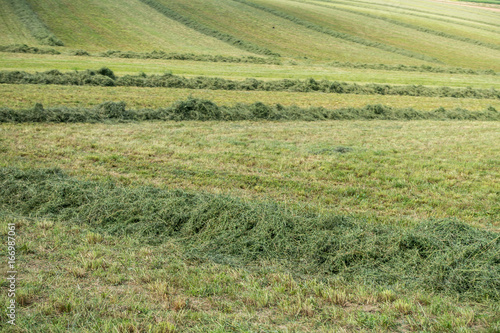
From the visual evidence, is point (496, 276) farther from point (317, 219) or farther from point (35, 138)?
point (35, 138)

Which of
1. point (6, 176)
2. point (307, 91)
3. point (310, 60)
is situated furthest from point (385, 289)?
point (310, 60)

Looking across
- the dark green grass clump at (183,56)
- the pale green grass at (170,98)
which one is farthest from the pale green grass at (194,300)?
the dark green grass clump at (183,56)

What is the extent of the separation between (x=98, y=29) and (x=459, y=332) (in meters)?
44.0

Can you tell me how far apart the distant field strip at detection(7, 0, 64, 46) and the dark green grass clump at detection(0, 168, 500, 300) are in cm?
3098

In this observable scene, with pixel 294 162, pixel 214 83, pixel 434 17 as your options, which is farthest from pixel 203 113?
pixel 434 17

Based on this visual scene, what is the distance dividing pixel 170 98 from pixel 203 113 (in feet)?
12.6

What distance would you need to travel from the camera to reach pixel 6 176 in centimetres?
805

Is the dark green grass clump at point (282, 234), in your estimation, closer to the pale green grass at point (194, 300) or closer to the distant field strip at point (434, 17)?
the pale green grass at point (194, 300)

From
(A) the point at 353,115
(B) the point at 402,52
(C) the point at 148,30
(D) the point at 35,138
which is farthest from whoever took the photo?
(B) the point at 402,52

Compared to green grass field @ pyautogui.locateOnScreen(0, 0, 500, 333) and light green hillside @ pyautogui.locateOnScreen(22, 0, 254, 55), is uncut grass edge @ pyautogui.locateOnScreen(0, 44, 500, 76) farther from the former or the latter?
green grass field @ pyautogui.locateOnScreen(0, 0, 500, 333)

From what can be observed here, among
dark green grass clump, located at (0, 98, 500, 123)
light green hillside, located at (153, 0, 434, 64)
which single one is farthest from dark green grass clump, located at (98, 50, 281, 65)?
dark green grass clump, located at (0, 98, 500, 123)

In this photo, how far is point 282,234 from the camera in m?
6.14

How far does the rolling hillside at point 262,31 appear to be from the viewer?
39719mm

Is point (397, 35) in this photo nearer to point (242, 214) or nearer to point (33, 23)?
point (33, 23)
